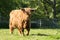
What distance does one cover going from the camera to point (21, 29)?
1620 cm

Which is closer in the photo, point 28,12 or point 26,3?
point 28,12

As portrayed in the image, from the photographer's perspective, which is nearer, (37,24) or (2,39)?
(2,39)

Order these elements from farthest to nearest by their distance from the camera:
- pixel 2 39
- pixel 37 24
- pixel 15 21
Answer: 1. pixel 37 24
2. pixel 15 21
3. pixel 2 39

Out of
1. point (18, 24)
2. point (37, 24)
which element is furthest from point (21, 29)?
point (37, 24)

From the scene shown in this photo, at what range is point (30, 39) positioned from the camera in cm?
1365

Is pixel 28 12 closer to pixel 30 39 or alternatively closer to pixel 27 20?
pixel 27 20

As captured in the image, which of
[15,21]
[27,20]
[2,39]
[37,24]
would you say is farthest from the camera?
[37,24]

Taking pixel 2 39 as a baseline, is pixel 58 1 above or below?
above

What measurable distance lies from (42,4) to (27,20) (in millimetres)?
32659

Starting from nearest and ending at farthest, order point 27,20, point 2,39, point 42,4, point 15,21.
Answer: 1. point 2,39
2. point 27,20
3. point 15,21
4. point 42,4

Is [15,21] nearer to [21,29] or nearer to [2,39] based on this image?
[21,29]

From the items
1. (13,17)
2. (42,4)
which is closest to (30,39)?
(13,17)

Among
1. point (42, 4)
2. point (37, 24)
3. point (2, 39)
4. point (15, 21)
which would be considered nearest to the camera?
point (2, 39)

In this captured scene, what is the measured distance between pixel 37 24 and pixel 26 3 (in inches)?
548
